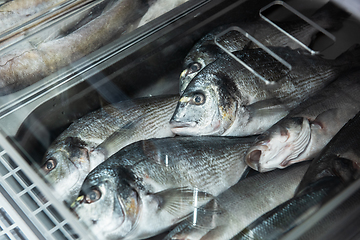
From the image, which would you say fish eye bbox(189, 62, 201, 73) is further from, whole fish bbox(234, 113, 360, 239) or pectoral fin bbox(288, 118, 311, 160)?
whole fish bbox(234, 113, 360, 239)

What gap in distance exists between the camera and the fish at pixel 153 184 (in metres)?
A: 0.96

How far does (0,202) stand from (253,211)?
0.73 m

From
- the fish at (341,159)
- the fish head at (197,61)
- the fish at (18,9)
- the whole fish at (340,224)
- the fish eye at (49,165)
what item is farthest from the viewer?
the fish at (18,9)

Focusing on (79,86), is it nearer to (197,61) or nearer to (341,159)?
(197,61)

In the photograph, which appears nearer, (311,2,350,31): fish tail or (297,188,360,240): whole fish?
(297,188,360,240): whole fish

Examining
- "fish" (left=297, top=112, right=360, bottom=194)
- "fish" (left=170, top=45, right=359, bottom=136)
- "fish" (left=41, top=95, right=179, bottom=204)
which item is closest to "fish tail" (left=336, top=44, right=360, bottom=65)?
"fish" (left=170, top=45, right=359, bottom=136)

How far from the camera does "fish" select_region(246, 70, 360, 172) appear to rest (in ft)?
3.55

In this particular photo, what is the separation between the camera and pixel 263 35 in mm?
1276

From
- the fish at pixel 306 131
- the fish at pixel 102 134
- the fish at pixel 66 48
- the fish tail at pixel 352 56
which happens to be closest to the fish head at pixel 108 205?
the fish at pixel 102 134

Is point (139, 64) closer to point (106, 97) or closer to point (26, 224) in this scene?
point (106, 97)

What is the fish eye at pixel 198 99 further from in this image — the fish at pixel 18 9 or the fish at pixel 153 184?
the fish at pixel 18 9

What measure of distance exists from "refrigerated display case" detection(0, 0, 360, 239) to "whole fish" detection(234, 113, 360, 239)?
60mm

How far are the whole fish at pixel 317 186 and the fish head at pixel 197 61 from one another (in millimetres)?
618

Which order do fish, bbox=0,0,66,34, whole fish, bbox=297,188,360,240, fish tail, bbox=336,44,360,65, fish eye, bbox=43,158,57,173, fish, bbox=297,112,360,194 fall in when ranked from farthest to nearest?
fish, bbox=0,0,66,34, fish tail, bbox=336,44,360,65, fish eye, bbox=43,158,57,173, fish, bbox=297,112,360,194, whole fish, bbox=297,188,360,240
